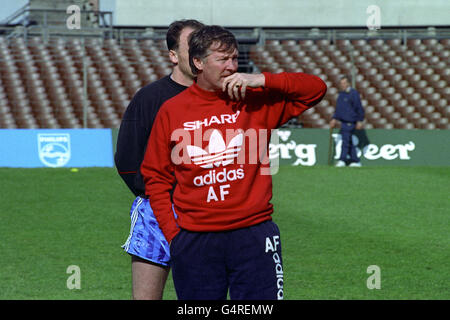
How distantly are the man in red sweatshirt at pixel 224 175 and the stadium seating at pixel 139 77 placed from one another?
16.2 meters

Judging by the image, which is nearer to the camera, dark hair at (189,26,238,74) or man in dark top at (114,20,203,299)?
dark hair at (189,26,238,74)

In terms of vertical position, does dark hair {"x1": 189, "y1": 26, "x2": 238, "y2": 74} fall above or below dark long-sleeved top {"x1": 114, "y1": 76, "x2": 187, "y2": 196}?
above

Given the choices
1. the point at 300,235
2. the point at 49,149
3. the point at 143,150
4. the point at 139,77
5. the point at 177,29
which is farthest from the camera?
the point at 139,77

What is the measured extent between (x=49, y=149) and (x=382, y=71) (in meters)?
11.4

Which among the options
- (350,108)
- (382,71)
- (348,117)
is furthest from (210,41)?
(382,71)

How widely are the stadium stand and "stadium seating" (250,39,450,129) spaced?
0.03 meters

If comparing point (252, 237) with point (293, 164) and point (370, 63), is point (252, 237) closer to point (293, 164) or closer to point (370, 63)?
point (293, 164)

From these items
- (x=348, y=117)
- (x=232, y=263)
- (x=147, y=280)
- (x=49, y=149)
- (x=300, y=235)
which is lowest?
(x=49, y=149)

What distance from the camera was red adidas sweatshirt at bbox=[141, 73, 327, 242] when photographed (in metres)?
3.22

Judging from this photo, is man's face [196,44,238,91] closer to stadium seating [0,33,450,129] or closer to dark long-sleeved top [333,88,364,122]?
dark long-sleeved top [333,88,364,122]

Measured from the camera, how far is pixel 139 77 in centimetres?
2219

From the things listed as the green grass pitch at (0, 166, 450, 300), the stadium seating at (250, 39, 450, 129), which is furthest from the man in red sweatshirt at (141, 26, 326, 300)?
the stadium seating at (250, 39, 450, 129)

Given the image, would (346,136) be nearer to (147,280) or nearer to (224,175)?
(147,280)

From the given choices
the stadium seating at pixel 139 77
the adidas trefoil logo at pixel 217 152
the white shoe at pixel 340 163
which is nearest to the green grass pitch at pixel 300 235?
the white shoe at pixel 340 163
